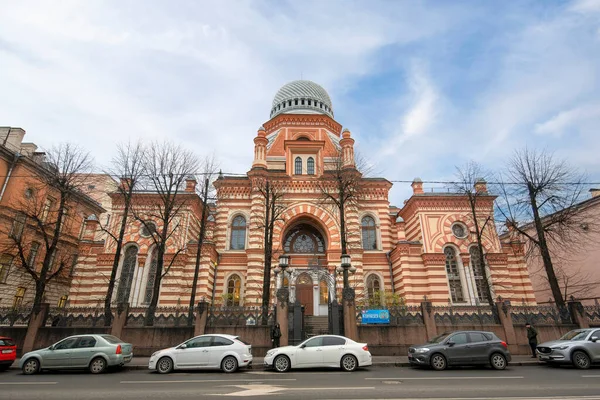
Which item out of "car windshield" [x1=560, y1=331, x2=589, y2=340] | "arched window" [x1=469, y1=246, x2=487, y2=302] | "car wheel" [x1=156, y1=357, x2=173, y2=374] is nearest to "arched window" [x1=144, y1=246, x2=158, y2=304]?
"car wheel" [x1=156, y1=357, x2=173, y2=374]

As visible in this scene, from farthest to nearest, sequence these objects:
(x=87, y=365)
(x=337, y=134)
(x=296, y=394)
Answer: (x=337, y=134) < (x=87, y=365) < (x=296, y=394)

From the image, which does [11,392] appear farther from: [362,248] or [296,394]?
[362,248]

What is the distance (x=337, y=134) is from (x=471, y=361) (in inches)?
1129

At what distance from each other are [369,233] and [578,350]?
16951mm

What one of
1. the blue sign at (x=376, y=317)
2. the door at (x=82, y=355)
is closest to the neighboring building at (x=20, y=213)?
the door at (x=82, y=355)

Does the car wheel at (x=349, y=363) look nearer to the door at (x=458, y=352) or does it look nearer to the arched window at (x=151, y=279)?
the door at (x=458, y=352)

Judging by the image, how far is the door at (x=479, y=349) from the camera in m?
12.0

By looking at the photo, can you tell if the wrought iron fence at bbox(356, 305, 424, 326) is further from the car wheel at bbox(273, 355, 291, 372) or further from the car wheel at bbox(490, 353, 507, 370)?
the car wheel at bbox(273, 355, 291, 372)

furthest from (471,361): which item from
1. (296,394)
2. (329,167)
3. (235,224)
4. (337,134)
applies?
(337,134)

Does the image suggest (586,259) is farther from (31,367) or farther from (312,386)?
(31,367)

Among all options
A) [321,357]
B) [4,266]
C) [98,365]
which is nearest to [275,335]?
[321,357]

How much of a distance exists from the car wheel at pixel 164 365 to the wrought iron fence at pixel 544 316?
17260 mm

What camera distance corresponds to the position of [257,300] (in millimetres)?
23656

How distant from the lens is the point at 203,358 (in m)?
11.6
